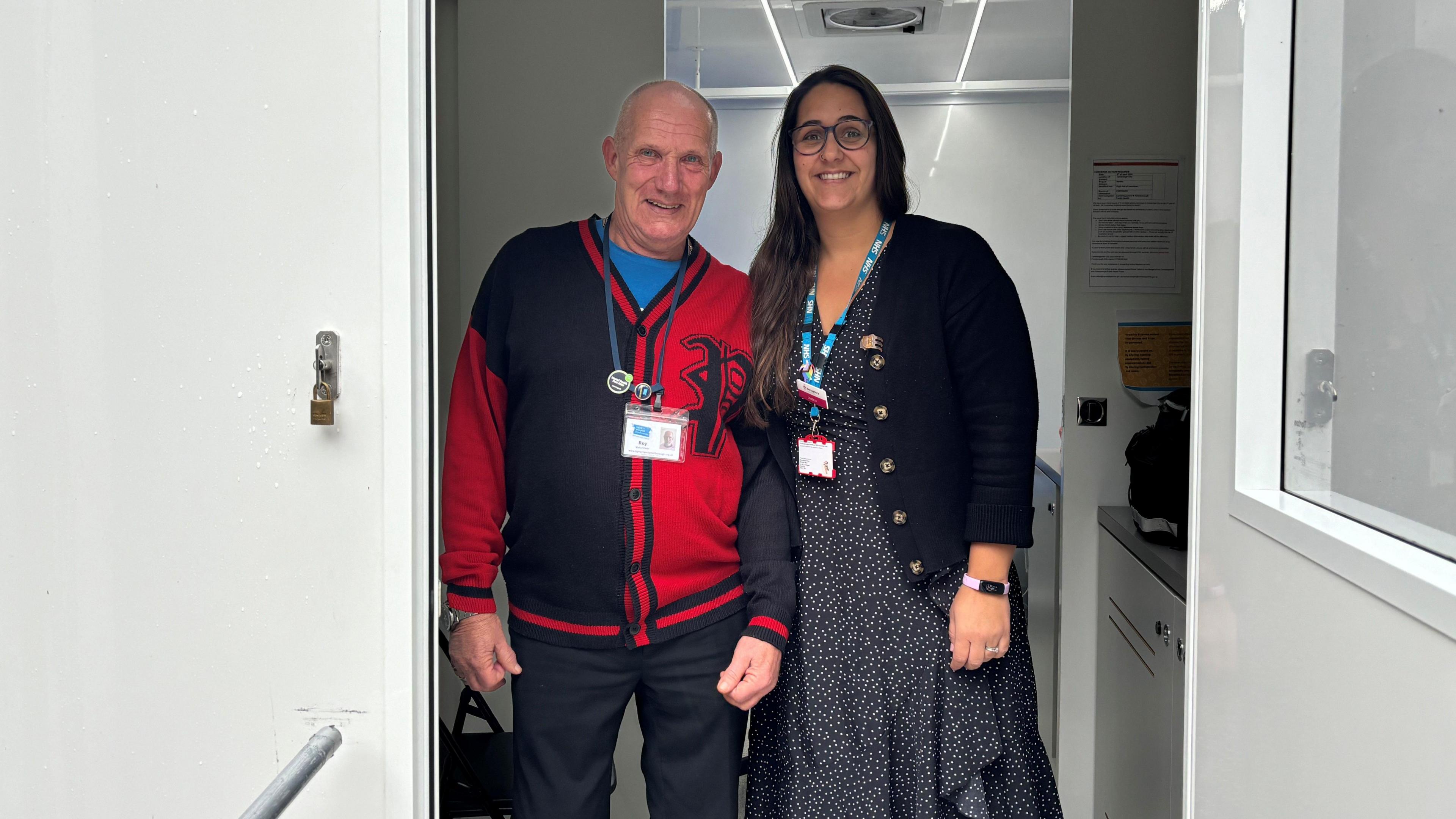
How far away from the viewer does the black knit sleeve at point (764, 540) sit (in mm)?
1620

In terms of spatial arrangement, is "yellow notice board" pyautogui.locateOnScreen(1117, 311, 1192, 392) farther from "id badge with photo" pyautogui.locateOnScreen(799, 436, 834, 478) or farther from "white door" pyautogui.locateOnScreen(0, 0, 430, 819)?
"white door" pyautogui.locateOnScreen(0, 0, 430, 819)

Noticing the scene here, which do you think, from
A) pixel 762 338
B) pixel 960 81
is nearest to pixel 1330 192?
pixel 762 338

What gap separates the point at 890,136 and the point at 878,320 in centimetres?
33

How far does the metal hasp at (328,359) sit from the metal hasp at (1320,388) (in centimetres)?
102

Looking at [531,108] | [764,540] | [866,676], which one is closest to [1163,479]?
[866,676]

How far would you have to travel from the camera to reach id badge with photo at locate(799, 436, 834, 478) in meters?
1.70

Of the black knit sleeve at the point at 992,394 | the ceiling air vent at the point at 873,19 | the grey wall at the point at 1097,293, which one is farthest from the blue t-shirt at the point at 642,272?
the grey wall at the point at 1097,293

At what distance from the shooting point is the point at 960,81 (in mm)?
2729

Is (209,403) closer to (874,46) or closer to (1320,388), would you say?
(1320,388)

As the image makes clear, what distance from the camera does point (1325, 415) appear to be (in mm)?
1073

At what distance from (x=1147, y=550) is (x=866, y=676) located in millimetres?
957

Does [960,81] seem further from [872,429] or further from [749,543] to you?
[749,543]

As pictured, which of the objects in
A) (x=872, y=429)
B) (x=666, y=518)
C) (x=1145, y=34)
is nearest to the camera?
(x=666, y=518)

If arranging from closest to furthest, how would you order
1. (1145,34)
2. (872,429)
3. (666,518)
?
1. (666,518)
2. (872,429)
3. (1145,34)
